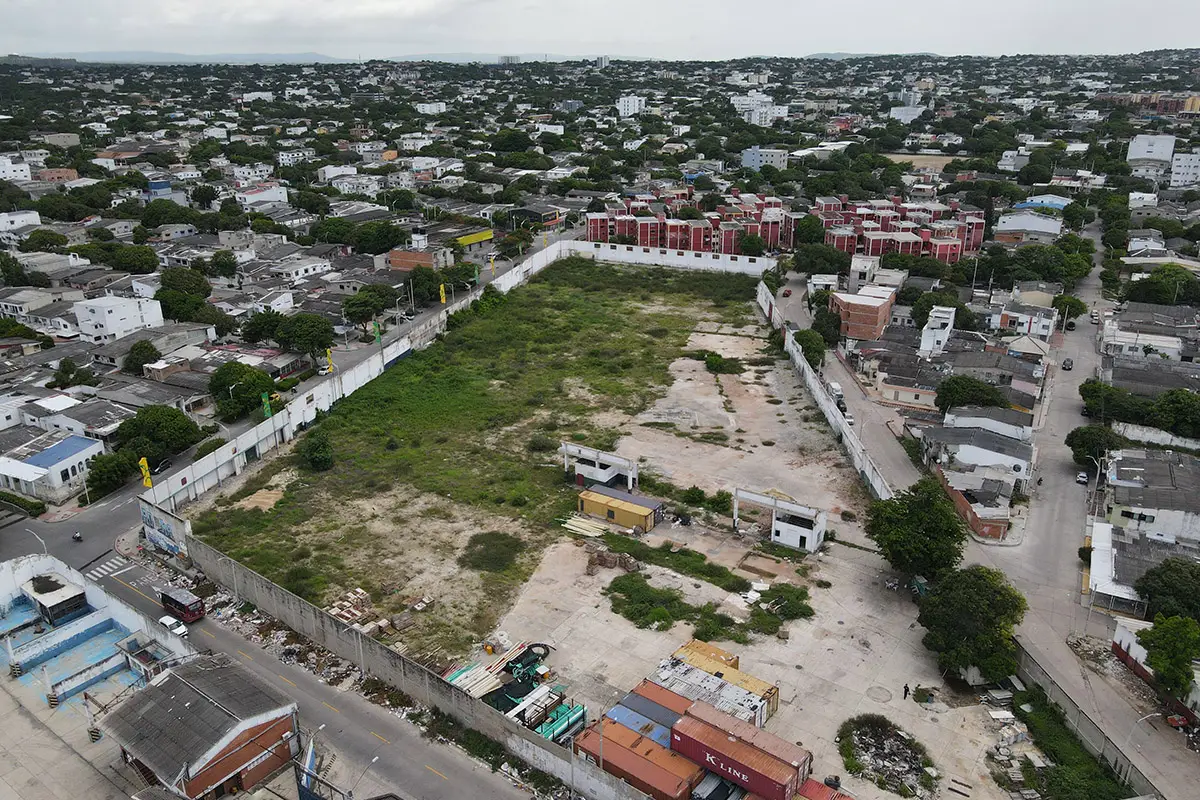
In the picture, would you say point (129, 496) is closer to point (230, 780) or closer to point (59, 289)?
point (230, 780)

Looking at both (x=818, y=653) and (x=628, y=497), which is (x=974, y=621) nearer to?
(x=818, y=653)

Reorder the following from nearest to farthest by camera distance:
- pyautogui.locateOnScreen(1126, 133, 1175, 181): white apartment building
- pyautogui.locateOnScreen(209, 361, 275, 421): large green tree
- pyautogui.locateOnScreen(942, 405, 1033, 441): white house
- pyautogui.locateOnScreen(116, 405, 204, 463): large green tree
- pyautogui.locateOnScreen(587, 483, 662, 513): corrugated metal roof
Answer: pyautogui.locateOnScreen(587, 483, 662, 513): corrugated metal roof → pyautogui.locateOnScreen(116, 405, 204, 463): large green tree → pyautogui.locateOnScreen(942, 405, 1033, 441): white house → pyautogui.locateOnScreen(209, 361, 275, 421): large green tree → pyautogui.locateOnScreen(1126, 133, 1175, 181): white apartment building

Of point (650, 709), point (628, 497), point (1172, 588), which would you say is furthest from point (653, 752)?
point (1172, 588)

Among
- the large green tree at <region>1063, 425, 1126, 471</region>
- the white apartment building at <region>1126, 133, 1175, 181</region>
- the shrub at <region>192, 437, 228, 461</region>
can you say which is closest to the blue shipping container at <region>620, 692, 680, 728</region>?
the shrub at <region>192, 437, 228, 461</region>

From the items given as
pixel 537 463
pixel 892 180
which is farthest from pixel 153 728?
pixel 892 180

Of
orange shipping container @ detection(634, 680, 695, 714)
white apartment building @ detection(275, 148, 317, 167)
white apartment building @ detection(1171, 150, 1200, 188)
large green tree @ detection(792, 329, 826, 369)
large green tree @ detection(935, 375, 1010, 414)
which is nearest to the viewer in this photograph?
orange shipping container @ detection(634, 680, 695, 714)

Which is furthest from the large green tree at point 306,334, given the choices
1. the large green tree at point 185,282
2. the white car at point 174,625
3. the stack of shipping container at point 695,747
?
the stack of shipping container at point 695,747

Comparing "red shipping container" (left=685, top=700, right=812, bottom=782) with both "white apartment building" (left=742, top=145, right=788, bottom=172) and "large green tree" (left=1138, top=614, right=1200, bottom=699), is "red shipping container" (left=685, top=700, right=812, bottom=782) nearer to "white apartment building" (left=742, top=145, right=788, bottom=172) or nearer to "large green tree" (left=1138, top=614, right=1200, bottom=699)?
"large green tree" (left=1138, top=614, right=1200, bottom=699)
